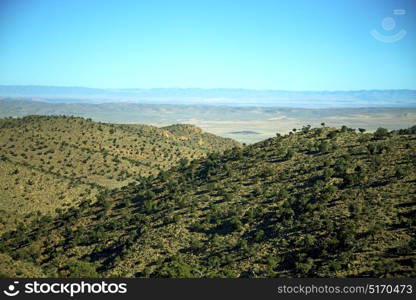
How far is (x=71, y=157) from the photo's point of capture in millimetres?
69500

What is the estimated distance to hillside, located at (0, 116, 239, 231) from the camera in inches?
2125

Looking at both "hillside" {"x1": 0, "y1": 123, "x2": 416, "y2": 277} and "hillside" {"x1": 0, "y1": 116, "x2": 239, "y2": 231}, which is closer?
"hillside" {"x1": 0, "y1": 123, "x2": 416, "y2": 277}

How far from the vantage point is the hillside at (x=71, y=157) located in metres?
54.0

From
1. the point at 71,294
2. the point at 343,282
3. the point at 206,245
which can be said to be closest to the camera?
the point at 71,294

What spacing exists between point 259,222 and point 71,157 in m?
46.4

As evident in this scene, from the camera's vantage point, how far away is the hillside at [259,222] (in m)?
25.9

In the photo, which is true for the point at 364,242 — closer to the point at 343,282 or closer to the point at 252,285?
the point at 343,282

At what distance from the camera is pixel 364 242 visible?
1011 inches

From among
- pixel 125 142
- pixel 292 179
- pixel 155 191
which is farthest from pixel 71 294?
pixel 125 142

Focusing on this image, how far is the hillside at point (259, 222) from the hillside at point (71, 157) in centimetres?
925

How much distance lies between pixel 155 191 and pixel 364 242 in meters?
25.4

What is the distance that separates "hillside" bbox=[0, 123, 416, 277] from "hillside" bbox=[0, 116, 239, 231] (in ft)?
30.3

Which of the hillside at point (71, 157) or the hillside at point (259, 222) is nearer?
the hillside at point (259, 222)

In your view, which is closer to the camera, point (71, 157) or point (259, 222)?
point (259, 222)
